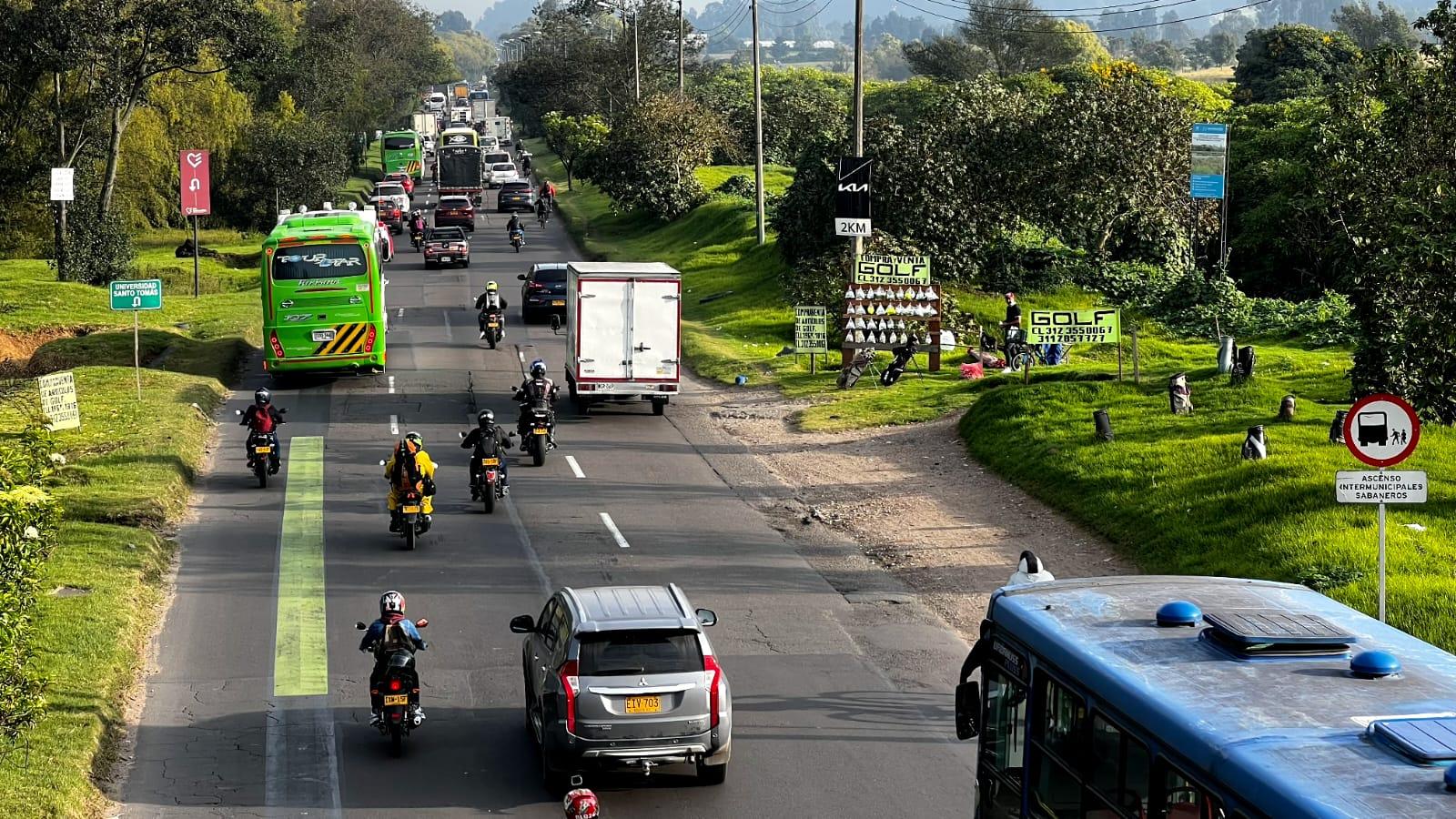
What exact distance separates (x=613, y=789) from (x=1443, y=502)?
12.2m

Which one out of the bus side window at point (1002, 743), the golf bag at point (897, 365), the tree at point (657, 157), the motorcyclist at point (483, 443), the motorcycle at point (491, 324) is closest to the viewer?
the bus side window at point (1002, 743)

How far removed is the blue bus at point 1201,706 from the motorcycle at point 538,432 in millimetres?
17059

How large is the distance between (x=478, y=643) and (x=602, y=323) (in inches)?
567

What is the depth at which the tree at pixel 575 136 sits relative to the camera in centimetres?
8838

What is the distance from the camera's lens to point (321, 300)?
1342 inches

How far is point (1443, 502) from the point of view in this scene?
65.1ft

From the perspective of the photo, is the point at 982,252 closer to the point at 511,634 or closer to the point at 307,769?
the point at 511,634

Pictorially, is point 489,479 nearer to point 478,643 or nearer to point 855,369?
point 478,643

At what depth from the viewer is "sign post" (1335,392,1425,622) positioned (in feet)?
44.4

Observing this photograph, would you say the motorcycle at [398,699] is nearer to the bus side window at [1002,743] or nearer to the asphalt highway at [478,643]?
the asphalt highway at [478,643]

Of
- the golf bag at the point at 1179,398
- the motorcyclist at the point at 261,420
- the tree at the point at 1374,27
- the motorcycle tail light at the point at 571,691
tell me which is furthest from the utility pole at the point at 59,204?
the tree at the point at 1374,27

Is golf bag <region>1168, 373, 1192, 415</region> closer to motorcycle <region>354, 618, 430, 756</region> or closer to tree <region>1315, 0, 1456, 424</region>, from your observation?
tree <region>1315, 0, 1456, 424</region>

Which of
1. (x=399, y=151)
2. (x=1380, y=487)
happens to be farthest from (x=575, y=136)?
(x=1380, y=487)

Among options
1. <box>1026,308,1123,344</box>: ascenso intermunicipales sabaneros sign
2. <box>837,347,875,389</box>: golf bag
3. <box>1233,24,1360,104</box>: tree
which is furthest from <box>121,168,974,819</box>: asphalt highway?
<box>1233,24,1360,104</box>: tree
